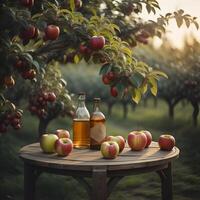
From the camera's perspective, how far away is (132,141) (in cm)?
370

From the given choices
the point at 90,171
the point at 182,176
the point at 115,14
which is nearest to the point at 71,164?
the point at 90,171

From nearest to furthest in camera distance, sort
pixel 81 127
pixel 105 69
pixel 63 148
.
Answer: pixel 105 69 → pixel 63 148 → pixel 81 127

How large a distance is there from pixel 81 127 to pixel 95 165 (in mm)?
771

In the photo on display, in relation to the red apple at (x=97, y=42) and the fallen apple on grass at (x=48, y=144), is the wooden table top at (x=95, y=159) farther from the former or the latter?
the red apple at (x=97, y=42)

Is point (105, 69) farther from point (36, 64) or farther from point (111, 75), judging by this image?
point (36, 64)

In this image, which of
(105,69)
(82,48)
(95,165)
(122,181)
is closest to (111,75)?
(105,69)

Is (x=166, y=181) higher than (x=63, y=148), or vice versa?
(x=63, y=148)

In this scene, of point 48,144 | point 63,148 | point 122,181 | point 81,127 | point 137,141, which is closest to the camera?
point 63,148

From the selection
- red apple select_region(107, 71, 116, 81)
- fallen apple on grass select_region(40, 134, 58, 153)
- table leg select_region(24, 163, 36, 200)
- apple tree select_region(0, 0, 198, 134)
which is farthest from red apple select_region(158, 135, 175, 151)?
table leg select_region(24, 163, 36, 200)

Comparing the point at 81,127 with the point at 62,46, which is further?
the point at 81,127

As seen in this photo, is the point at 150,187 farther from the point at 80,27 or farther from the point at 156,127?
the point at 156,127

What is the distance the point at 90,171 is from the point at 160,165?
0.59m

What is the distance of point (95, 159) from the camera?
3.34 meters

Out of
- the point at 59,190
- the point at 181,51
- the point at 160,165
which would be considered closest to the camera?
the point at 160,165
